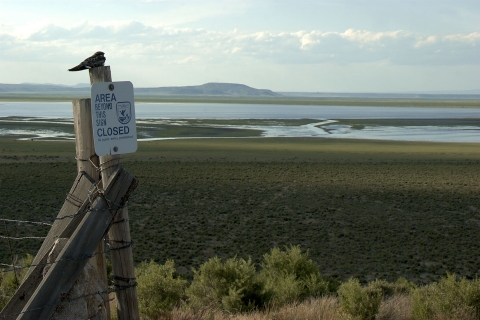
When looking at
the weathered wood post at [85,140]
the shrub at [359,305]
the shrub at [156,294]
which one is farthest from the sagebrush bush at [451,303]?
the weathered wood post at [85,140]

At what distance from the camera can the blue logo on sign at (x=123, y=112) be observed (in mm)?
3450

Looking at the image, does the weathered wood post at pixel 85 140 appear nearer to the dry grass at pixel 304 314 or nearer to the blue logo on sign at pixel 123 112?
the blue logo on sign at pixel 123 112

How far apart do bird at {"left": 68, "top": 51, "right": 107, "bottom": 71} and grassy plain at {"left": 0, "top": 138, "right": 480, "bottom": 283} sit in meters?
9.36

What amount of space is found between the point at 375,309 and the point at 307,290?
7.05ft

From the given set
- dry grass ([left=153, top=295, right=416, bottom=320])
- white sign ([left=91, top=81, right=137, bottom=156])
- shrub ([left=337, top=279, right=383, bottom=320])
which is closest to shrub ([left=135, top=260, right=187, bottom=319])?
dry grass ([left=153, top=295, right=416, bottom=320])

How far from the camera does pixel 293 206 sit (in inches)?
751

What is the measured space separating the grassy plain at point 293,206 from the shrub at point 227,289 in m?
5.64

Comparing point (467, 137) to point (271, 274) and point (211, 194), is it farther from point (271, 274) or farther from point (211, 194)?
point (271, 274)

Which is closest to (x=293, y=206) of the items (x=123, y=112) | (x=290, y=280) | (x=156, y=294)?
(x=290, y=280)

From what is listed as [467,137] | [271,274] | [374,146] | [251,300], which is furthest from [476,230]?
[467,137]

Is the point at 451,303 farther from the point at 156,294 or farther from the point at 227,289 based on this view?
the point at 156,294

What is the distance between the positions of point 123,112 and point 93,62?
0.38m

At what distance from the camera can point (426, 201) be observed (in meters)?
20.1

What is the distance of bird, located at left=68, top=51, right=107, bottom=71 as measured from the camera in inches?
136
